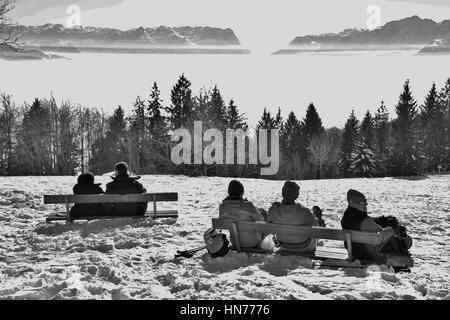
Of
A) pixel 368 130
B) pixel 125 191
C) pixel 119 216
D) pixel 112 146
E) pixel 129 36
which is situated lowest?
pixel 119 216

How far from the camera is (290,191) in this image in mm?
6895

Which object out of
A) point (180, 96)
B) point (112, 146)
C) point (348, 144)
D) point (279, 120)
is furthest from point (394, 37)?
point (279, 120)

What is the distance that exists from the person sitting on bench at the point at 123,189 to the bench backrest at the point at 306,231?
12.1 feet

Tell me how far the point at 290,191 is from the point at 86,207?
17.9 feet

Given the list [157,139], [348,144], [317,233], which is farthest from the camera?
[348,144]

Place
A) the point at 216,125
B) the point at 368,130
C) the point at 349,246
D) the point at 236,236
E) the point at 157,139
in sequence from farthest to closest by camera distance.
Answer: the point at 368,130 → the point at 157,139 → the point at 216,125 → the point at 236,236 → the point at 349,246

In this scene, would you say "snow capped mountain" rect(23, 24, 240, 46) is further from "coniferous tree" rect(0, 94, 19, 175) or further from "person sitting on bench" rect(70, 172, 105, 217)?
"coniferous tree" rect(0, 94, 19, 175)

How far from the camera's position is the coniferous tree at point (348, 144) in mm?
62131

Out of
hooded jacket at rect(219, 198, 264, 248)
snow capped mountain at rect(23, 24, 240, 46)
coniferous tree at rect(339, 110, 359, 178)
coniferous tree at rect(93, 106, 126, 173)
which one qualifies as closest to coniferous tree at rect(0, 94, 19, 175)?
coniferous tree at rect(93, 106, 126, 173)

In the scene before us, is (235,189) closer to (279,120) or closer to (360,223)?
(360,223)

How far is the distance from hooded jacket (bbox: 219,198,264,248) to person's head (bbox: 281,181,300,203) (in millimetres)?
632

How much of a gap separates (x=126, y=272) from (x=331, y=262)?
294 cm

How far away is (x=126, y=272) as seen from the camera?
20.7 feet
